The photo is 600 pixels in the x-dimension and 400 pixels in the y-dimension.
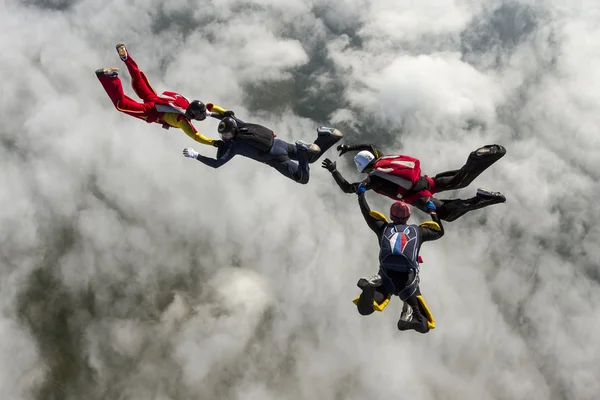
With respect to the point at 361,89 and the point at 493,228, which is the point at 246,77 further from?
the point at 493,228

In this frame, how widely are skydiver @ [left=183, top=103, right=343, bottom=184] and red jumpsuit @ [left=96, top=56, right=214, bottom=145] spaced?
0.67m

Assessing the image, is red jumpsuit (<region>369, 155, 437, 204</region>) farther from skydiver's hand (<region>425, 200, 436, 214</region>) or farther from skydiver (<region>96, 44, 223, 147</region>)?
skydiver (<region>96, 44, 223, 147</region>)

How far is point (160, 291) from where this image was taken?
159m

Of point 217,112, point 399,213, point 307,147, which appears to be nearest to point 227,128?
point 217,112

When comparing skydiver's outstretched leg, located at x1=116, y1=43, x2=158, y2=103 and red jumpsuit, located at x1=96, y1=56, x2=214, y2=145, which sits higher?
skydiver's outstretched leg, located at x1=116, y1=43, x2=158, y2=103

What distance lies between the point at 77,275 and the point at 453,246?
14999 centimetres

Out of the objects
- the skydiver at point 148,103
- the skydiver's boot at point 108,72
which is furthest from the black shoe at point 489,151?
the skydiver's boot at point 108,72

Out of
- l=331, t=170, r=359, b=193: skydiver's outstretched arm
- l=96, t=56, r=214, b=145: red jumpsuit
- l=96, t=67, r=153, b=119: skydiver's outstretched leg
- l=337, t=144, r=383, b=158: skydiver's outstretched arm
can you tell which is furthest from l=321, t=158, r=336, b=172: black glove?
l=96, t=67, r=153, b=119: skydiver's outstretched leg

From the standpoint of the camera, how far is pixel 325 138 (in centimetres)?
1023

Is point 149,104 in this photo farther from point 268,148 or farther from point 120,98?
point 268,148

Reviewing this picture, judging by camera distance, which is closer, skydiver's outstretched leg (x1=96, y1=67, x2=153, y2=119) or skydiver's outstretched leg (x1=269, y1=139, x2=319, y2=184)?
skydiver's outstretched leg (x1=269, y1=139, x2=319, y2=184)

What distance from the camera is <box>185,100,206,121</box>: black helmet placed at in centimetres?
1004

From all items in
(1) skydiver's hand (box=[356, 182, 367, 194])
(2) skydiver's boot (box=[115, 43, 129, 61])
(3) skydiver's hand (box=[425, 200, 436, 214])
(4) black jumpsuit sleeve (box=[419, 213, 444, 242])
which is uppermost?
(2) skydiver's boot (box=[115, 43, 129, 61])

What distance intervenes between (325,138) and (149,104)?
5.15m
